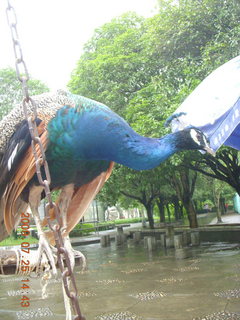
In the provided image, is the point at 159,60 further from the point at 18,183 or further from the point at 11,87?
the point at 11,87

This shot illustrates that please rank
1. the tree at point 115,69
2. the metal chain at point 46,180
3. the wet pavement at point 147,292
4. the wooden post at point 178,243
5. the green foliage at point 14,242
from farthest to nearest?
the green foliage at point 14,242 → the wooden post at point 178,243 → the tree at point 115,69 → the wet pavement at point 147,292 → the metal chain at point 46,180

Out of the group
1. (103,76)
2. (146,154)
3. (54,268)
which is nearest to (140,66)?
(103,76)

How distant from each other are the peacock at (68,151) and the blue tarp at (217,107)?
80 centimetres

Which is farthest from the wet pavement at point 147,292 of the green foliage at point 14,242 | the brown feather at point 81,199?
the green foliage at point 14,242

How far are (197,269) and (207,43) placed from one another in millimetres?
5016

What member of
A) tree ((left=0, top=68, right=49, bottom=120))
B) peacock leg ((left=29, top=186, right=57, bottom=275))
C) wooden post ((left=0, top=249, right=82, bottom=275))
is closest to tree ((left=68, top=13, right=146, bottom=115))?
tree ((left=0, top=68, right=49, bottom=120))

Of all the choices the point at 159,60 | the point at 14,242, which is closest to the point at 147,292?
the point at 159,60

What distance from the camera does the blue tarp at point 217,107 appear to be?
14.5 ft

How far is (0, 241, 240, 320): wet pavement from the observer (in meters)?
4.99

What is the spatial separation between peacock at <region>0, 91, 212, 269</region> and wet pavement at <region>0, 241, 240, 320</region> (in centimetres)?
212

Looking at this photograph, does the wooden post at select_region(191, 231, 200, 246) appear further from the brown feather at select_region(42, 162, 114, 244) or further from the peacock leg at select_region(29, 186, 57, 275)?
the peacock leg at select_region(29, 186, 57, 275)

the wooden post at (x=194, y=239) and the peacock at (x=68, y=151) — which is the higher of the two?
the peacock at (x=68, y=151)

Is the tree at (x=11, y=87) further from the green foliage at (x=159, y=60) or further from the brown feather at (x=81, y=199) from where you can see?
the brown feather at (x=81, y=199)

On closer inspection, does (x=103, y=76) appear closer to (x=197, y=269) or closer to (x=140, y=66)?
(x=140, y=66)
